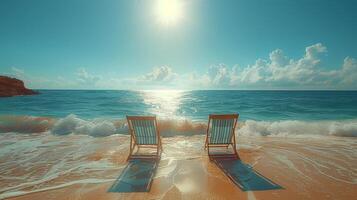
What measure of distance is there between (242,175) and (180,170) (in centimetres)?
149

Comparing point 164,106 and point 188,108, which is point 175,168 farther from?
point 164,106

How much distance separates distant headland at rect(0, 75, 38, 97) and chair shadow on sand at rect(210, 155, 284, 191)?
55.7 metres

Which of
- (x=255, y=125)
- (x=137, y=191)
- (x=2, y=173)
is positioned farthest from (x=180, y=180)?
(x=255, y=125)

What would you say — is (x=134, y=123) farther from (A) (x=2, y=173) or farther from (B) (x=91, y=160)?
(A) (x=2, y=173)

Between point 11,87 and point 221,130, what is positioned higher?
point 11,87

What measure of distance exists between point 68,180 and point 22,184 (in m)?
0.91

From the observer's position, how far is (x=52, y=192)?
3316 millimetres

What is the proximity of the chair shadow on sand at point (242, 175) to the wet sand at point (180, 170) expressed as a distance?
0.48 ft

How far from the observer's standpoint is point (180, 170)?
13.8 feet

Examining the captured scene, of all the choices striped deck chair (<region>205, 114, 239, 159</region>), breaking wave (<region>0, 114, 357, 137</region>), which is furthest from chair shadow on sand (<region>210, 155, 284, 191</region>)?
breaking wave (<region>0, 114, 357, 137</region>)

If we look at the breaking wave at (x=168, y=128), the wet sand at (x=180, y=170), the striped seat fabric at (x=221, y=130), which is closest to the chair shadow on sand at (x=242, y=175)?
the wet sand at (x=180, y=170)

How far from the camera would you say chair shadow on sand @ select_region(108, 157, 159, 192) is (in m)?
3.44

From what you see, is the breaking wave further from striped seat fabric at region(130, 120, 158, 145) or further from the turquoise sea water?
the turquoise sea water

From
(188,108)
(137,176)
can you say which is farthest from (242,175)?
(188,108)
